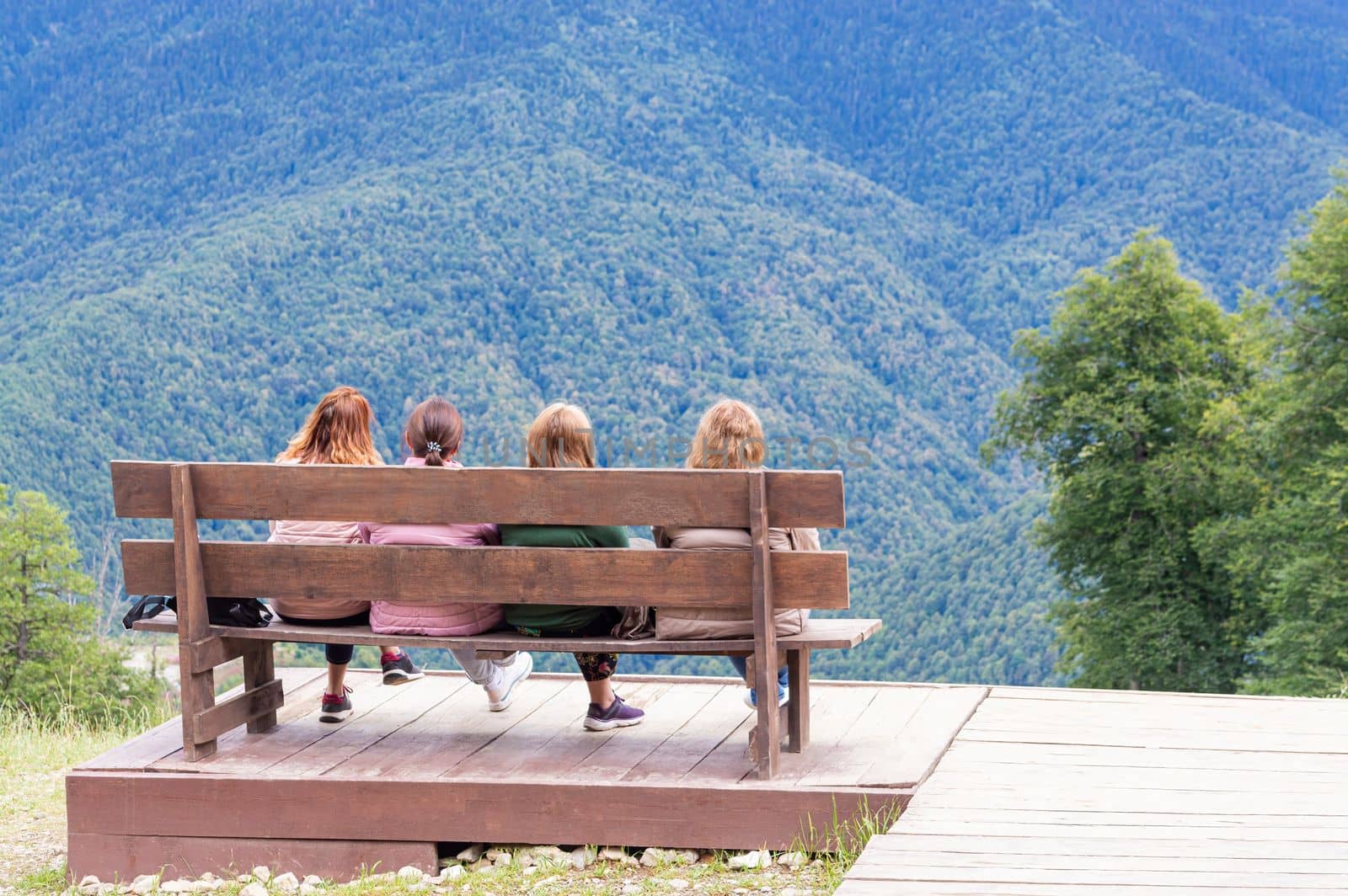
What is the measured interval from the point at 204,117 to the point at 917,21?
6056cm

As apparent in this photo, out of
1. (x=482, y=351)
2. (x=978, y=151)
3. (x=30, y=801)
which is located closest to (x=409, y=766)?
(x=30, y=801)

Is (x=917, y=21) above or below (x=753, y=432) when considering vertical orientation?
above

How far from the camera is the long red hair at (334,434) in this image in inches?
168

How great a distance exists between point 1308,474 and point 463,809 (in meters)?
17.9

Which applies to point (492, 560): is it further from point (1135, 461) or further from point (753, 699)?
point (1135, 461)

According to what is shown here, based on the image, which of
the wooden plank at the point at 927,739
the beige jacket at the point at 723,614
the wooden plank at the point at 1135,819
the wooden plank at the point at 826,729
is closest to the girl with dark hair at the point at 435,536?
the beige jacket at the point at 723,614

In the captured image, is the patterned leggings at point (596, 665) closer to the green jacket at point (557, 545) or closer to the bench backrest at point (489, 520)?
the green jacket at point (557, 545)

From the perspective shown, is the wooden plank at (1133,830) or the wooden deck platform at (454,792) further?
the wooden deck platform at (454,792)

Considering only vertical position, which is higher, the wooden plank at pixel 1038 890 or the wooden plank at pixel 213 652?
the wooden plank at pixel 213 652

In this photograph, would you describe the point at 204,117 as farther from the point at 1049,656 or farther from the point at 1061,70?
the point at 1049,656

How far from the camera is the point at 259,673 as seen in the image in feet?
14.4

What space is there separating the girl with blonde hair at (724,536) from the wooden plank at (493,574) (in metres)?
0.05

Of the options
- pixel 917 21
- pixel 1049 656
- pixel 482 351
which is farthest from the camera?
pixel 917 21

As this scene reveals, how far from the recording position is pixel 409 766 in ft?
13.0
